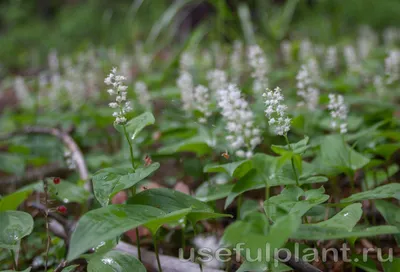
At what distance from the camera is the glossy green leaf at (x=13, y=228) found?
1514 millimetres

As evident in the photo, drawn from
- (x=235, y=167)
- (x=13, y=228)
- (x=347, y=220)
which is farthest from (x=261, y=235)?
(x=13, y=228)

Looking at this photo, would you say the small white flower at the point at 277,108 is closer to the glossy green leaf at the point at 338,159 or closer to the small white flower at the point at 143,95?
the glossy green leaf at the point at 338,159

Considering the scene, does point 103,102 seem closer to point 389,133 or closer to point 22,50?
point 389,133

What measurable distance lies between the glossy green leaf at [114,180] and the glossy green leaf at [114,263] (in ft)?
0.82

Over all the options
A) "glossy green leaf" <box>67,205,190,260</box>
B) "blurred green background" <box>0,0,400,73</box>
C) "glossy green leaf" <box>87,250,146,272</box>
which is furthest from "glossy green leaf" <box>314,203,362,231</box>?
"blurred green background" <box>0,0,400,73</box>

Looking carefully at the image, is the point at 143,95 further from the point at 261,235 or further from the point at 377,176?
the point at 261,235

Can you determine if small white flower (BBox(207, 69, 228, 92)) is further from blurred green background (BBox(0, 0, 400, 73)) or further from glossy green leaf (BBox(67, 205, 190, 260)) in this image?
blurred green background (BBox(0, 0, 400, 73))

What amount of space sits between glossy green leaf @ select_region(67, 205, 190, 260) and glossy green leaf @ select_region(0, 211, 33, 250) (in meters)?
0.46

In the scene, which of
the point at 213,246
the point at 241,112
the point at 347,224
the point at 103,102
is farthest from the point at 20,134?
the point at 347,224

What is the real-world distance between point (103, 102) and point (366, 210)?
14.4 feet

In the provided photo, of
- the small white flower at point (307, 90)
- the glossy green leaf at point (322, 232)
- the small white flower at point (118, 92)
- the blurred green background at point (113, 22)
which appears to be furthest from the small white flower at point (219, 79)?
the blurred green background at point (113, 22)

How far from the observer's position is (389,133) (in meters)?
2.06

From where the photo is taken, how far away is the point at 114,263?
1.47 meters

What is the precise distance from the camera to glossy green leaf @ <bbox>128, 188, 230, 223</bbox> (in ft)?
4.87
